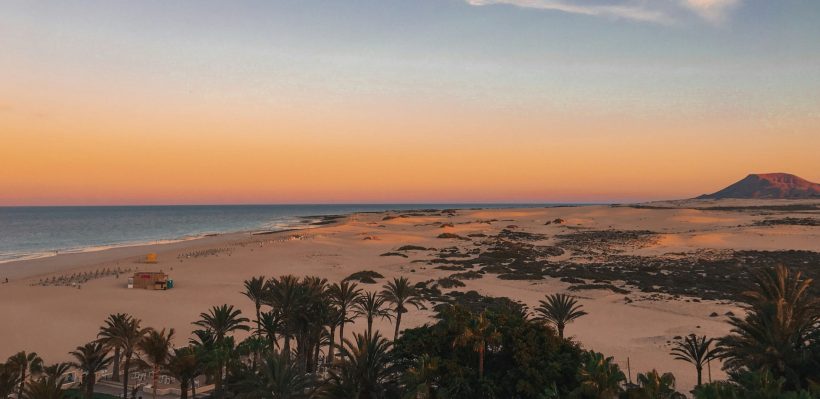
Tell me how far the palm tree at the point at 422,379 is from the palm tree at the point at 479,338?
6.05ft

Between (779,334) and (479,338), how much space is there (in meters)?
16.1

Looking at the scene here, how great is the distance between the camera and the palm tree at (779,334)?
1021 inches

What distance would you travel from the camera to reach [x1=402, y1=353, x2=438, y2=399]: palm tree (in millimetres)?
23891

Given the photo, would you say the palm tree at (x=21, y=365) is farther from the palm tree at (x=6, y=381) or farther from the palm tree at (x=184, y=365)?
the palm tree at (x=184, y=365)

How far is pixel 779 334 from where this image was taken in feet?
86.7

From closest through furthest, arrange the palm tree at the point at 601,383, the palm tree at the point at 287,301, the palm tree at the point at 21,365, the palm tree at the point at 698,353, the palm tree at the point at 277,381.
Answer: the palm tree at the point at 601,383 → the palm tree at the point at 277,381 → the palm tree at the point at 21,365 → the palm tree at the point at 698,353 → the palm tree at the point at 287,301

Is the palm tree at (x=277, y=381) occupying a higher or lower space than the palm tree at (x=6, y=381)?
higher

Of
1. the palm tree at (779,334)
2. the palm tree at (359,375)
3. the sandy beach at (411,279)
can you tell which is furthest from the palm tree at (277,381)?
the sandy beach at (411,279)

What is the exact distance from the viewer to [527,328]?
30594mm

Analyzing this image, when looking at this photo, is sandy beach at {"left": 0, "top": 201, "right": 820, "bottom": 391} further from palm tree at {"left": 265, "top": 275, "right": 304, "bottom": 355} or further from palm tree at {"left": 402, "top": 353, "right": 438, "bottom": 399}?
palm tree at {"left": 402, "top": 353, "right": 438, "bottom": 399}

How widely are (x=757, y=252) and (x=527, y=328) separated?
84094 millimetres

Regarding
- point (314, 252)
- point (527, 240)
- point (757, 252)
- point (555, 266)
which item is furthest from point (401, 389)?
point (527, 240)

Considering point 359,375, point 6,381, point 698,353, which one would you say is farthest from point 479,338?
point 6,381

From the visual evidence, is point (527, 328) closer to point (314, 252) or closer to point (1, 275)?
point (314, 252)
